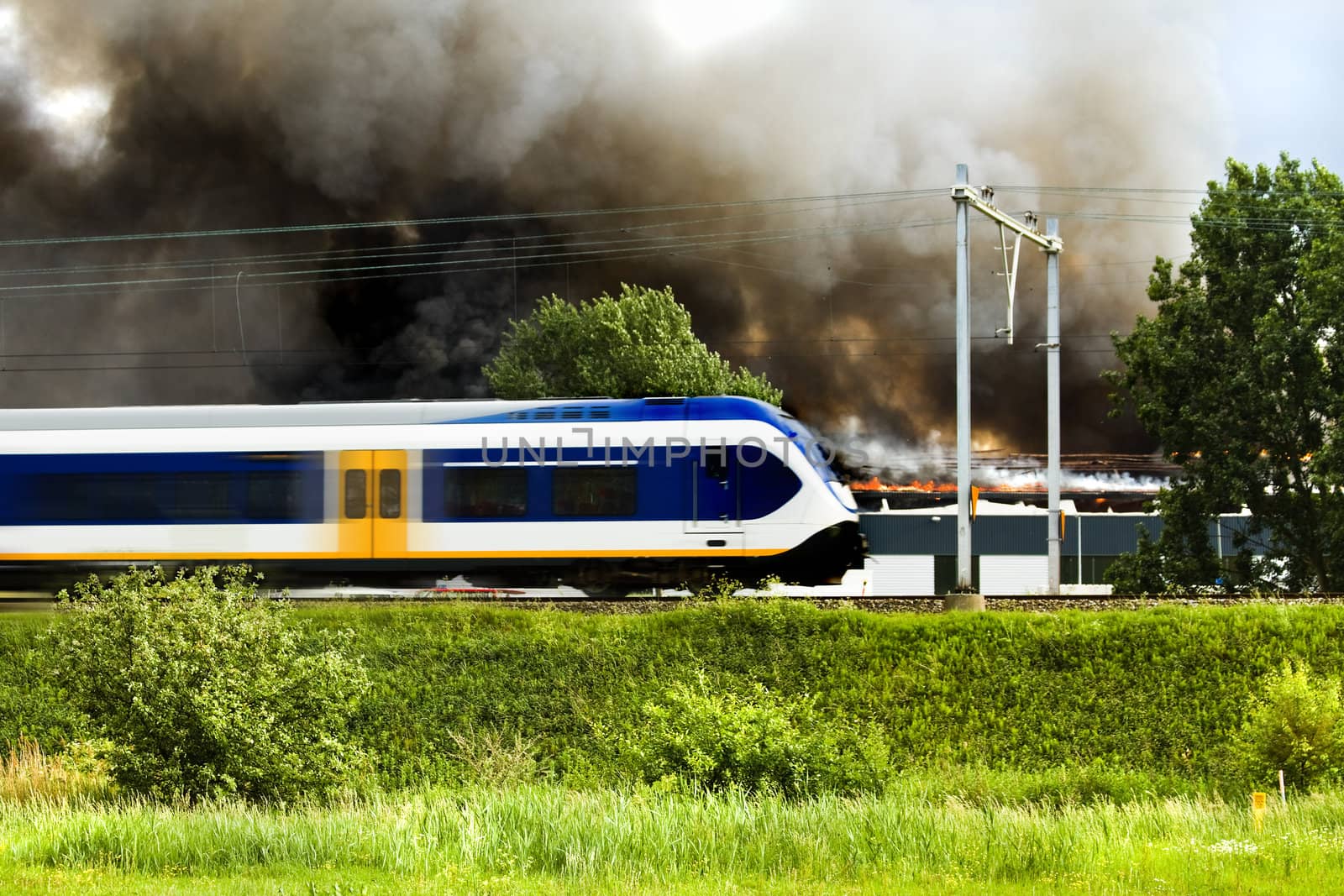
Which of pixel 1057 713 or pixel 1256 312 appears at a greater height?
pixel 1256 312

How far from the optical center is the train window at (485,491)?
79.3ft

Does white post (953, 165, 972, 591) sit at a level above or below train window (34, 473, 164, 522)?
above

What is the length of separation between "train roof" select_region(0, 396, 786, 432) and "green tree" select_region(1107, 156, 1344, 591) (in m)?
17.0

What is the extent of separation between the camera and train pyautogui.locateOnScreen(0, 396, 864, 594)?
78.2 feet

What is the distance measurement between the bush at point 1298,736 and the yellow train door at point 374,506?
15.2m

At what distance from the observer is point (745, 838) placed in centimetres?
1244

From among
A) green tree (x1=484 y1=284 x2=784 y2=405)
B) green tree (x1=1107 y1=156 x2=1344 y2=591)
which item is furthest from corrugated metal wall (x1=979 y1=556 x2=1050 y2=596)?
green tree (x1=1107 y1=156 x2=1344 y2=591)

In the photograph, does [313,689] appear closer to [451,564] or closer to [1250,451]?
[451,564]

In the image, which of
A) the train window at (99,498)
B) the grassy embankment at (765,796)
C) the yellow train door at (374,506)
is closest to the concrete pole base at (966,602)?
the grassy embankment at (765,796)

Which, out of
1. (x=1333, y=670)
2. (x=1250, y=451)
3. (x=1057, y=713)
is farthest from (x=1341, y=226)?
(x=1057, y=713)

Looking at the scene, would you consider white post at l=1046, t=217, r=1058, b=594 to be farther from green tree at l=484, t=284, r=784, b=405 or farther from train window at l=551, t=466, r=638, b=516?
green tree at l=484, t=284, r=784, b=405

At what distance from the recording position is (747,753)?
1620 cm

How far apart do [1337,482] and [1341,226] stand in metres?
7.07

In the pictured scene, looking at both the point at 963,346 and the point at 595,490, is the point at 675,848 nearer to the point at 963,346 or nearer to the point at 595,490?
the point at 595,490
